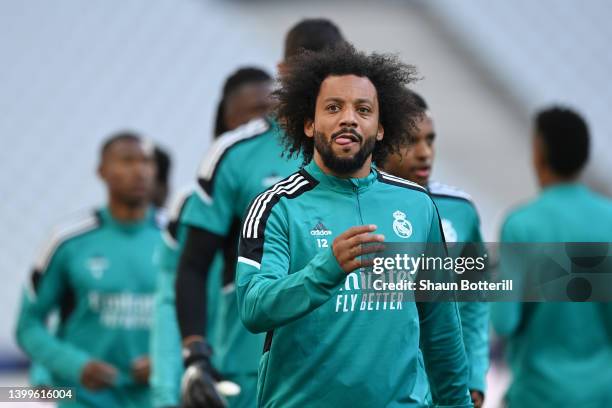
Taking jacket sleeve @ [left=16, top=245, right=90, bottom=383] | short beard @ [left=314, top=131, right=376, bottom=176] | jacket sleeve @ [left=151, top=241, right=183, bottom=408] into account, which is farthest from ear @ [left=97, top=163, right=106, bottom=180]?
short beard @ [left=314, top=131, right=376, bottom=176]

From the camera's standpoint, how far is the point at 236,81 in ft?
19.9

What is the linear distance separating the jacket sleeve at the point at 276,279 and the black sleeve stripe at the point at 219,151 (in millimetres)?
1560

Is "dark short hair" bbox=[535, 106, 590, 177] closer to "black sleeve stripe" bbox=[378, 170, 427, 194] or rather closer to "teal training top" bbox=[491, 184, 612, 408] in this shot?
"teal training top" bbox=[491, 184, 612, 408]

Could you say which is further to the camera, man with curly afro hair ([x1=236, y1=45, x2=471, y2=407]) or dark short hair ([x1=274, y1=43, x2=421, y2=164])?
dark short hair ([x1=274, y1=43, x2=421, y2=164])

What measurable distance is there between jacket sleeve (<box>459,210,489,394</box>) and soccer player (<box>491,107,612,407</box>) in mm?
907

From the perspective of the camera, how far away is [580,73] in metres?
17.0

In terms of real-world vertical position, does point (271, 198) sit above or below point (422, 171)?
below

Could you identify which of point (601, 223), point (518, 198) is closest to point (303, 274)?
point (601, 223)

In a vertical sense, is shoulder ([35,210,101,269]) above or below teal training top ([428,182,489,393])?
above

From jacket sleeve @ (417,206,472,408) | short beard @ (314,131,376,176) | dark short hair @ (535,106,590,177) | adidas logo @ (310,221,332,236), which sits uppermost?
dark short hair @ (535,106,590,177)

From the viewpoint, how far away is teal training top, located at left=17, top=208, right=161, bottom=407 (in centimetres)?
677

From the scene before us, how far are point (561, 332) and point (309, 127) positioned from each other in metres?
2.55

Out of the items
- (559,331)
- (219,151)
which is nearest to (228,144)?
(219,151)

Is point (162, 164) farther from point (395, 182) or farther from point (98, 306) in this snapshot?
point (395, 182)
